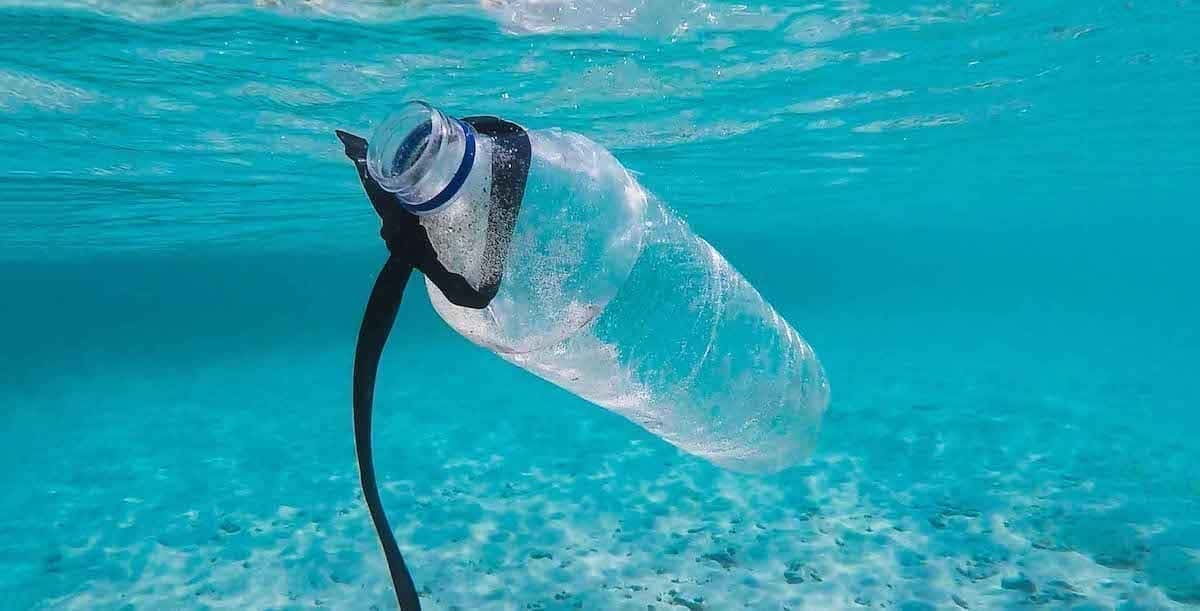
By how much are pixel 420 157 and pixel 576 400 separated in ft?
50.8

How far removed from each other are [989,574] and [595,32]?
25.8 feet

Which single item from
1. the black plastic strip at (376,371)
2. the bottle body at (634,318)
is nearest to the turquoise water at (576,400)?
the bottle body at (634,318)

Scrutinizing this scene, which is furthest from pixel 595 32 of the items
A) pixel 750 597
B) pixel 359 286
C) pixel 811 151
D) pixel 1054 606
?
pixel 359 286

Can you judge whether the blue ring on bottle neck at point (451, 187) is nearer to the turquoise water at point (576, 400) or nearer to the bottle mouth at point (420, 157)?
the bottle mouth at point (420, 157)

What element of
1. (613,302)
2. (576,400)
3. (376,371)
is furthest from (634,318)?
(576,400)

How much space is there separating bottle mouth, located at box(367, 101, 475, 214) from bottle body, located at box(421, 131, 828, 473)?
125mm

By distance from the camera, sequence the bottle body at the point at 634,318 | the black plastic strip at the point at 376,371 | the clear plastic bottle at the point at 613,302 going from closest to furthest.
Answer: the black plastic strip at the point at 376,371 → the clear plastic bottle at the point at 613,302 → the bottle body at the point at 634,318

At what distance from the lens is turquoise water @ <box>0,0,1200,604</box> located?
7.74 metres

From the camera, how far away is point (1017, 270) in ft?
518

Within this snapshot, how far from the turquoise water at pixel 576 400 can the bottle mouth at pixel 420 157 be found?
226 inches

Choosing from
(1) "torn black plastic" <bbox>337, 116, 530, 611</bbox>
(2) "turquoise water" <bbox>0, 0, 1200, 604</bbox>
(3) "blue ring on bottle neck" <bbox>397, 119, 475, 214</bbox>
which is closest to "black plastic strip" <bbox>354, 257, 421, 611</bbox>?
(1) "torn black plastic" <bbox>337, 116, 530, 611</bbox>

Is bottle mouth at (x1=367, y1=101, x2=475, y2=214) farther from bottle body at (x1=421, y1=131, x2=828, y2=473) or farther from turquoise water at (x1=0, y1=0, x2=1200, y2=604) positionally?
turquoise water at (x1=0, y1=0, x2=1200, y2=604)

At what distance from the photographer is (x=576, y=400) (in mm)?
17266

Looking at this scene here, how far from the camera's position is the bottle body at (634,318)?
2654 millimetres
